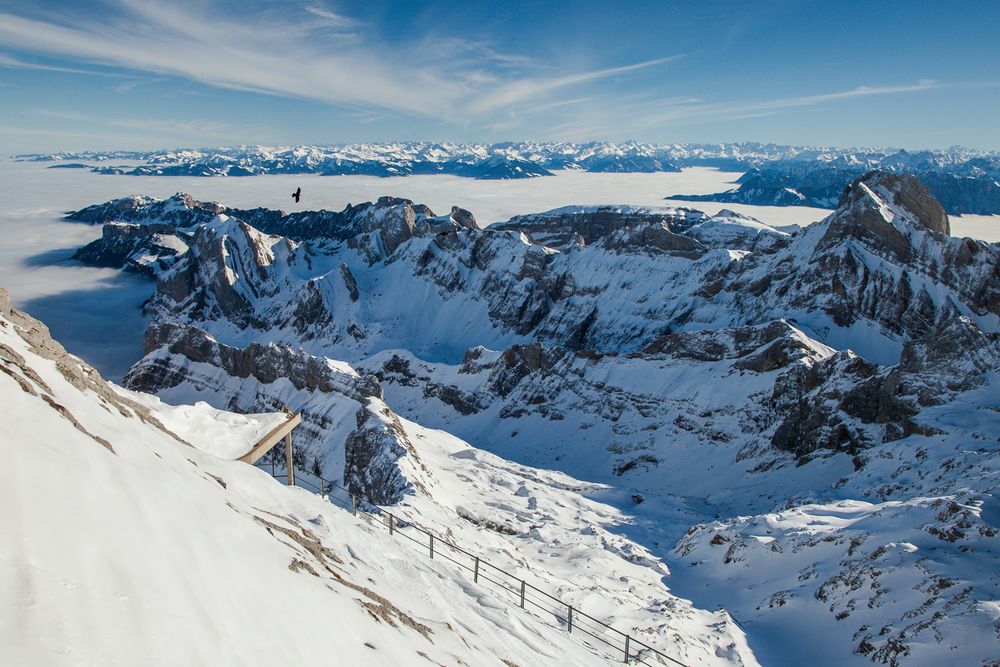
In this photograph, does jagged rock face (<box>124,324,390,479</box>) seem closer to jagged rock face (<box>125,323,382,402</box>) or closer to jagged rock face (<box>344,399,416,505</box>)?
jagged rock face (<box>125,323,382,402</box>)

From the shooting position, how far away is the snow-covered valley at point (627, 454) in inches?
424

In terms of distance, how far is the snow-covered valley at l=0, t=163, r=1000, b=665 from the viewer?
424 inches

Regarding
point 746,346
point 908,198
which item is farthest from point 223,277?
point 908,198

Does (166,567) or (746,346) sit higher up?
(166,567)

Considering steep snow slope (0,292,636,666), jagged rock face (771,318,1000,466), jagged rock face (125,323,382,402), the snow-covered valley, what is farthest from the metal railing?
jagged rock face (125,323,382,402)

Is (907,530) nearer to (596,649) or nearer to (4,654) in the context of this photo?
(596,649)

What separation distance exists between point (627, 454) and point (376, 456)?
37.0 metres

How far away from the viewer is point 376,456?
50.8 m

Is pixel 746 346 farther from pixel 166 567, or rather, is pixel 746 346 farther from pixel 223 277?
pixel 223 277

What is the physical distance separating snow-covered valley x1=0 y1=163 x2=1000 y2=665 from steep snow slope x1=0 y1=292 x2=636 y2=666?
67mm

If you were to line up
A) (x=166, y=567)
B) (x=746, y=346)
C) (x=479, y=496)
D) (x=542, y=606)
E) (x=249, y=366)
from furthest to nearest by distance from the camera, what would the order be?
(x=249, y=366)
(x=746, y=346)
(x=479, y=496)
(x=542, y=606)
(x=166, y=567)

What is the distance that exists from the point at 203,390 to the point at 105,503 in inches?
3604

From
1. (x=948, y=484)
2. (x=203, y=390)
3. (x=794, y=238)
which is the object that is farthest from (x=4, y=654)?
(x=794, y=238)

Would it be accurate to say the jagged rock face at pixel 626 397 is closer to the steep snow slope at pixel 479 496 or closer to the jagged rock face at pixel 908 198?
the steep snow slope at pixel 479 496
